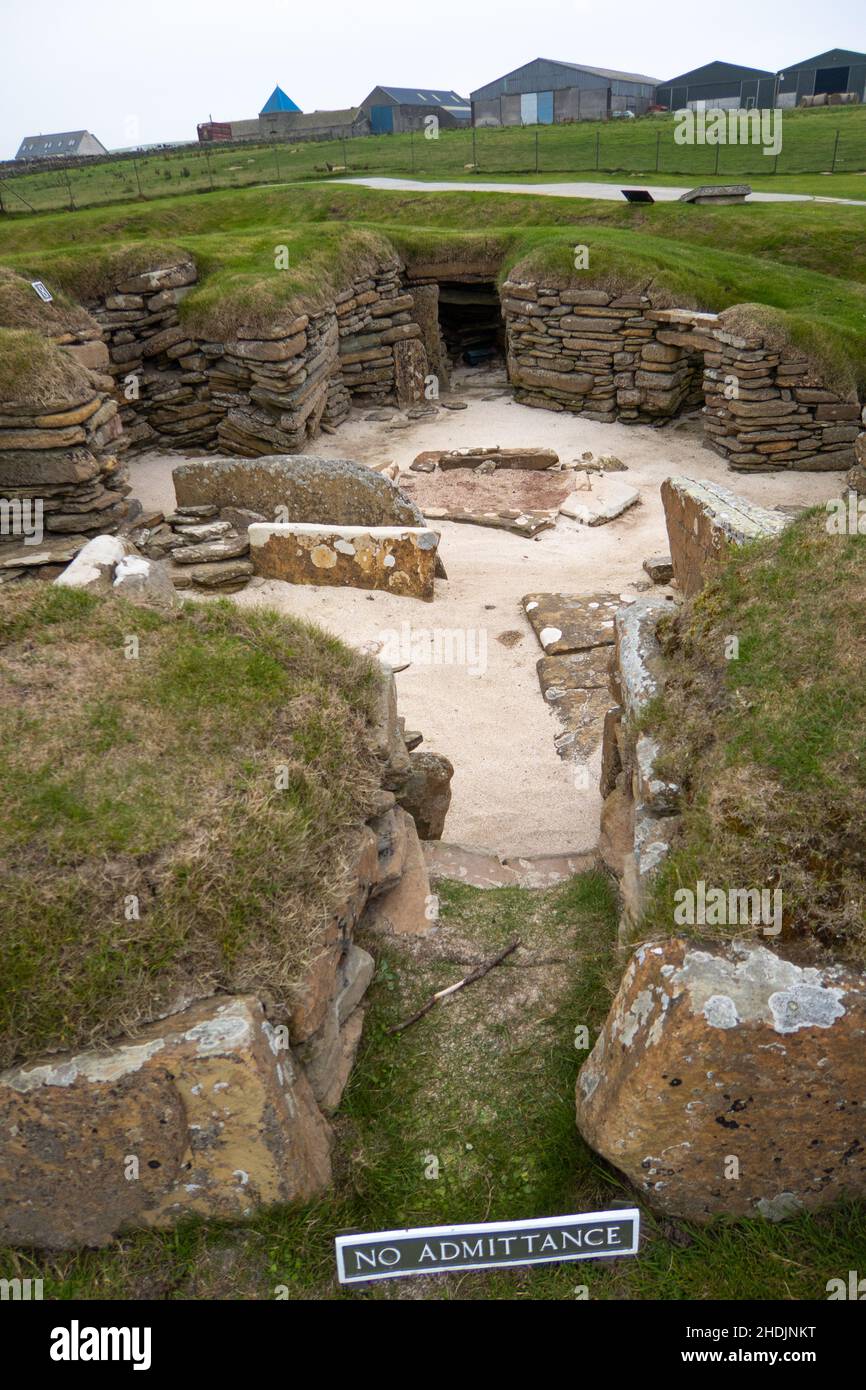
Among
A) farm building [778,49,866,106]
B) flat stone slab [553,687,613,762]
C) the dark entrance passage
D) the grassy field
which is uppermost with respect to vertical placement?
farm building [778,49,866,106]

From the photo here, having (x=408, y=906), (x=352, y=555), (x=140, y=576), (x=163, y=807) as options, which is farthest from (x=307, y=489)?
(x=163, y=807)

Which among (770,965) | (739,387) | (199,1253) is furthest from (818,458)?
(199,1253)

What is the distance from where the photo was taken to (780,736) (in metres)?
3.39

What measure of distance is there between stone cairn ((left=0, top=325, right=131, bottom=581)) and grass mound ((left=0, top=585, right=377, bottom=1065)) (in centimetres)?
596

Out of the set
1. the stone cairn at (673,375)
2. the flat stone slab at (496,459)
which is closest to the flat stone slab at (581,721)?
the flat stone slab at (496,459)

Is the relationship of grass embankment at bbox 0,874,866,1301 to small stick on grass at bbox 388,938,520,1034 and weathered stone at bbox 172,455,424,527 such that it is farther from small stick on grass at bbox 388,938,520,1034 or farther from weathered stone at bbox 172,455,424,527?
weathered stone at bbox 172,455,424,527

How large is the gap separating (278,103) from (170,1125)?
2168 inches

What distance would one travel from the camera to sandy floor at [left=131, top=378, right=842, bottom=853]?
6379 millimetres

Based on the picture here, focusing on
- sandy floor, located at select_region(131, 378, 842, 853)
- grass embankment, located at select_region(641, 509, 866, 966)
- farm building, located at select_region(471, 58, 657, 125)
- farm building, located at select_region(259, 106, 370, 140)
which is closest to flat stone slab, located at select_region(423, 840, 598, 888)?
sandy floor, located at select_region(131, 378, 842, 853)

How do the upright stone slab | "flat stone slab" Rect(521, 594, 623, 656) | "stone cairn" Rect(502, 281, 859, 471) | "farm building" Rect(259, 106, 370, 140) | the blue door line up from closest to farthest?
the upright stone slab
"flat stone slab" Rect(521, 594, 623, 656)
"stone cairn" Rect(502, 281, 859, 471)
"farm building" Rect(259, 106, 370, 140)
the blue door

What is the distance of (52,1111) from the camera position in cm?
275

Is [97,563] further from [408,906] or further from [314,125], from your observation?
[314,125]

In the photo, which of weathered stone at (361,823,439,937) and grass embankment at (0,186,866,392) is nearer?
weathered stone at (361,823,439,937)

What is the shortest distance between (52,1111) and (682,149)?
33.7 meters
